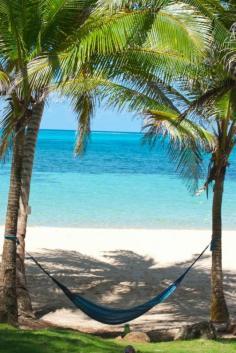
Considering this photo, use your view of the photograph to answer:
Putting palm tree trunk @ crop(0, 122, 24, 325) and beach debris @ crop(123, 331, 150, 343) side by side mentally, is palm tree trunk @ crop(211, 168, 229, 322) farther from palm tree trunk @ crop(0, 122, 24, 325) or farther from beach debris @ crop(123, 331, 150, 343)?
palm tree trunk @ crop(0, 122, 24, 325)

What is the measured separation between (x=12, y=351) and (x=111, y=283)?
4.98m

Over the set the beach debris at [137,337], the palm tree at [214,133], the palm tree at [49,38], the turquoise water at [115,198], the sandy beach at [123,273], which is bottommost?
the turquoise water at [115,198]

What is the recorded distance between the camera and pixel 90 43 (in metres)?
5.76

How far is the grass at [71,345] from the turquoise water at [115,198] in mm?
3396

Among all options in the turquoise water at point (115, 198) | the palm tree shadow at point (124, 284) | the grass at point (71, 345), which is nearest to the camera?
the grass at point (71, 345)

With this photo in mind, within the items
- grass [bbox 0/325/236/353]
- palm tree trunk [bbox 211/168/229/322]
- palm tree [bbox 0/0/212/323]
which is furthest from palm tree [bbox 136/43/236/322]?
grass [bbox 0/325/236/353]

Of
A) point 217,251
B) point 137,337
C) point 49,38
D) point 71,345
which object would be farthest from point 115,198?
point 71,345

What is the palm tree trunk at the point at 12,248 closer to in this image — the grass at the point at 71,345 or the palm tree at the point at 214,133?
the grass at the point at 71,345

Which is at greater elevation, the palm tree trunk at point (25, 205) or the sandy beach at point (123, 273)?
the palm tree trunk at point (25, 205)

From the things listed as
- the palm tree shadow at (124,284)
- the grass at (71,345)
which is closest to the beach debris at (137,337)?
the grass at (71,345)

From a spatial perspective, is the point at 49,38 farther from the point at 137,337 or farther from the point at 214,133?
the point at 137,337

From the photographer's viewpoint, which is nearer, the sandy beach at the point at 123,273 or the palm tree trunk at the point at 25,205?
the palm tree trunk at the point at 25,205

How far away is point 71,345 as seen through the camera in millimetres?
5078

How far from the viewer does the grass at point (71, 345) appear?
486 centimetres
